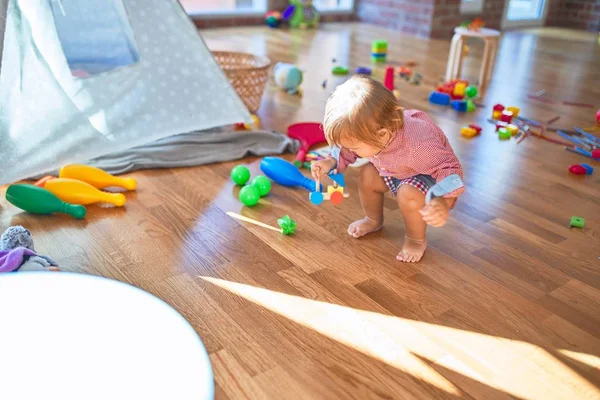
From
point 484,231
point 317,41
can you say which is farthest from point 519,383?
point 317,41

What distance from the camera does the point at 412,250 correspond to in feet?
4.20

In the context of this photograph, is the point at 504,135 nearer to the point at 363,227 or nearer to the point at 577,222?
the point at 577,222

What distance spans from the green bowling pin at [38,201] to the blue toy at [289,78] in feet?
4.35

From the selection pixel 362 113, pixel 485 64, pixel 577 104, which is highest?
pixel 362 113

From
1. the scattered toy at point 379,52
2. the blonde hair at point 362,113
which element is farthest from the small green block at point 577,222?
the scattered toy at point 379,52

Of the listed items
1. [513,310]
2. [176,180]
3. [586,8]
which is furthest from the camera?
[586,8]

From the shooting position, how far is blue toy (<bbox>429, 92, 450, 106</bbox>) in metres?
2.46

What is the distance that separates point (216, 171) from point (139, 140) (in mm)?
247

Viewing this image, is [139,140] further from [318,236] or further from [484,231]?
[484,231]

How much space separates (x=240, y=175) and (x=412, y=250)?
Answer: 548 millimetres

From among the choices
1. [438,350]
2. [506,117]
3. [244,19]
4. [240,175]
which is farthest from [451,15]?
[438,350]

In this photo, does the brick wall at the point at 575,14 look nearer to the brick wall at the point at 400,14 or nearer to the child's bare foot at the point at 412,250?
the brick wall at the point at 400,14

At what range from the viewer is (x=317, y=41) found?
3807mm

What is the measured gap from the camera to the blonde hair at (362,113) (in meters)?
1.05
